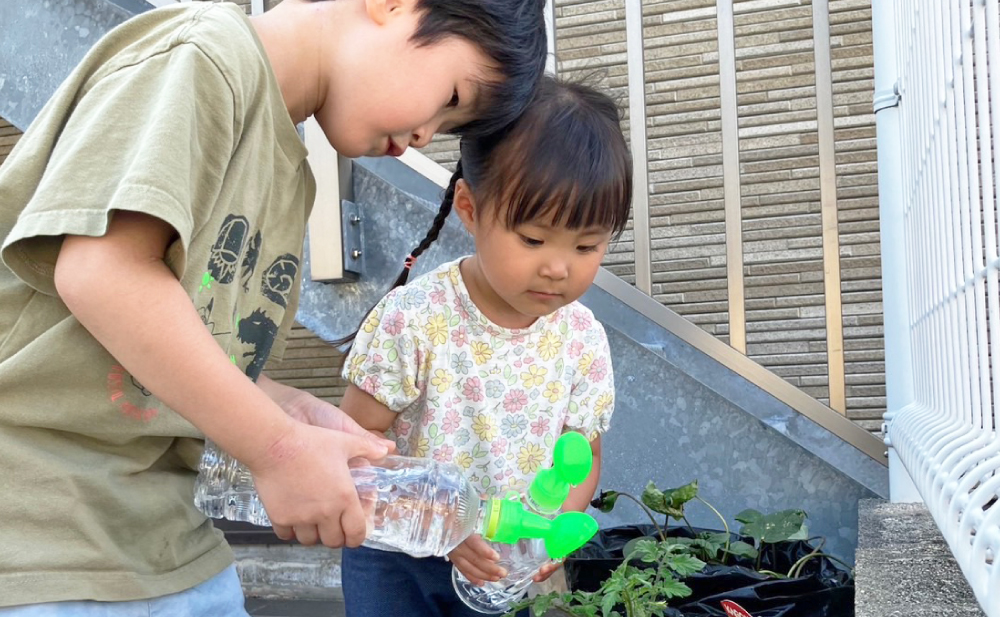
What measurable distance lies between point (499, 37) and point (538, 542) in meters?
0.79

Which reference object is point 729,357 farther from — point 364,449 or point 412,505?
point 364,449

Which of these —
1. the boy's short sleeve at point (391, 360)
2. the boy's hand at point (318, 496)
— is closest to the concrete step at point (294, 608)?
the boy's short sleeve at point (391, 360)

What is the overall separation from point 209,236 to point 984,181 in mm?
929

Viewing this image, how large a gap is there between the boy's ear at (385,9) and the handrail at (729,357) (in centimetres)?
120

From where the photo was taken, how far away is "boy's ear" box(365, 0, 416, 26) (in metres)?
1.22

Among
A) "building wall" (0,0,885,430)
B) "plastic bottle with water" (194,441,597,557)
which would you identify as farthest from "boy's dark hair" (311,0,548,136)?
"building wall" (0,0,885,430)

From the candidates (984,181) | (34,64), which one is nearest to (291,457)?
(984,181)

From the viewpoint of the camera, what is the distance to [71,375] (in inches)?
40.1

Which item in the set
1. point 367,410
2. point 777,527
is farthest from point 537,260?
point 777,527

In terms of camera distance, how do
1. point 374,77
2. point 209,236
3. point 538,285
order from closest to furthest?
point 209,236, point 374,77, point 538,285

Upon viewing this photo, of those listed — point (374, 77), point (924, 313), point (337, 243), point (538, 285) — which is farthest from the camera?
point (337, 243)

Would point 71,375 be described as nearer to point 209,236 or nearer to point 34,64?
point 209,236

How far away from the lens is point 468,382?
174 cm

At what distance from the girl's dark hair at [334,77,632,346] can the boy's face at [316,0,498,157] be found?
376 mm
